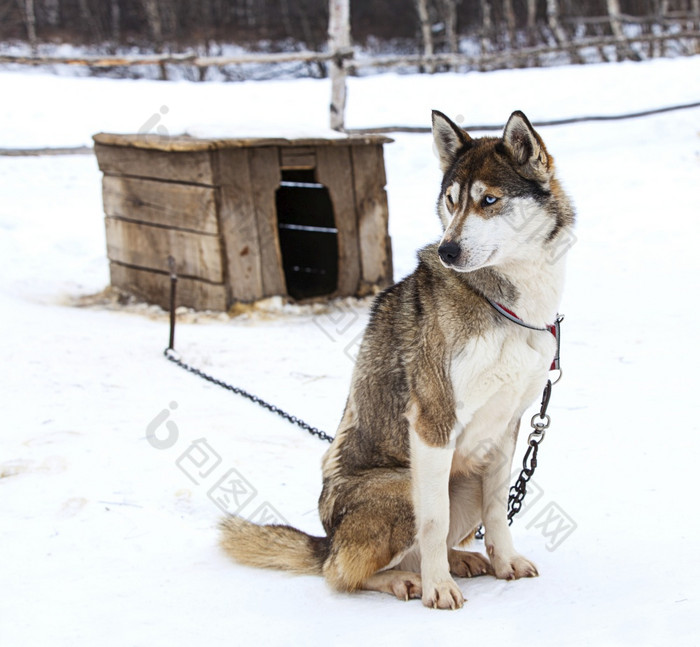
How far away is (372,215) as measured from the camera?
6.30 meters

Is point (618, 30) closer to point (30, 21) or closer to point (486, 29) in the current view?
point (486, 29)

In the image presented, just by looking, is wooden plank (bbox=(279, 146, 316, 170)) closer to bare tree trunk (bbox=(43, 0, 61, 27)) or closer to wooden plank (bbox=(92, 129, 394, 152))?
wooden plank (bbox=(92, 129, 394, 152))

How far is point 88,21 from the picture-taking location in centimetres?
1920

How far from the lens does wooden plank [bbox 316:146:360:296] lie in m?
6.14

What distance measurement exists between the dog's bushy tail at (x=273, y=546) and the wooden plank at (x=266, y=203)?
3471 mm

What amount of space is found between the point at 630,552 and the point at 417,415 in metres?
0.90

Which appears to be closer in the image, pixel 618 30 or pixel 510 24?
pixel 618 30

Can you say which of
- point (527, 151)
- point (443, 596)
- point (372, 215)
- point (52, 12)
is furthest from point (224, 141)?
point (52, 12)

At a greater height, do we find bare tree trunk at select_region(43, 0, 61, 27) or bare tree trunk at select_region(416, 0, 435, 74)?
bare tree trunk at select_region(43, 0, 61, 27)

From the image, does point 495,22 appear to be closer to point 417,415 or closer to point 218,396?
point 218,396

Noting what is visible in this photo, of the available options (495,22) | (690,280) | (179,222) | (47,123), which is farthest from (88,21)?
(690,280)

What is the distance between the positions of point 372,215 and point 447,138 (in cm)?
369

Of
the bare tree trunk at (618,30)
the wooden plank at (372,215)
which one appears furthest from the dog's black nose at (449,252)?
the bare tree trunk at (618,30)

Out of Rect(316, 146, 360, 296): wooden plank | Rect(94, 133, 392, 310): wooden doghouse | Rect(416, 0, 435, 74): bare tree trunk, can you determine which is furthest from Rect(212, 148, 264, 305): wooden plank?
Rect(416, 0, 435, 74): bare tree trunk
